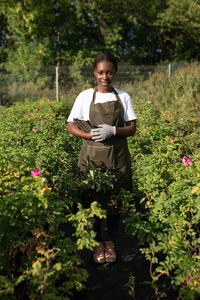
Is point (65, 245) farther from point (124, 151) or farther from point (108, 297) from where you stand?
point (124, 151)

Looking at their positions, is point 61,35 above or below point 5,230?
above

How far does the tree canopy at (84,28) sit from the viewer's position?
1690 cm

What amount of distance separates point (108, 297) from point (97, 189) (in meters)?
0.81

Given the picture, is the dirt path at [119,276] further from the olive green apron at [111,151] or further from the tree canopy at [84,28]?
the tree canopy at [84,28]

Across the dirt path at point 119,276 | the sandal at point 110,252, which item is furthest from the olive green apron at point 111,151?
the dirt path at point 119,276

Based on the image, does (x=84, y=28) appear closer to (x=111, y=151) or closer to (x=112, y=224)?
(x=111, y=151)

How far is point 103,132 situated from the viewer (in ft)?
7.61

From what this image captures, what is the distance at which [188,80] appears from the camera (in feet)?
26.1

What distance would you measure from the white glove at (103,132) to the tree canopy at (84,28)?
1516 cm

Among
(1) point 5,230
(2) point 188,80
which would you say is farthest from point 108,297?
(2) point 188,80

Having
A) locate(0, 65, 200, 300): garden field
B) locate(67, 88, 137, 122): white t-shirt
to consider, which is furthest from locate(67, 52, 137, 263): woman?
locate(0, 65, 200, 300): garden field

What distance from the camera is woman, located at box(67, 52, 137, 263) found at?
7.84 feet

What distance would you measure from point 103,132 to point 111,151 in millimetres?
222

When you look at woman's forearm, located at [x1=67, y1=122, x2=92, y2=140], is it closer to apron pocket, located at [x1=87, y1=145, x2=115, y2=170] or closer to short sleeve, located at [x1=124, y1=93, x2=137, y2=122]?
apron pocket, located at [x1=87, y1=145, x2=115, y2=170]
